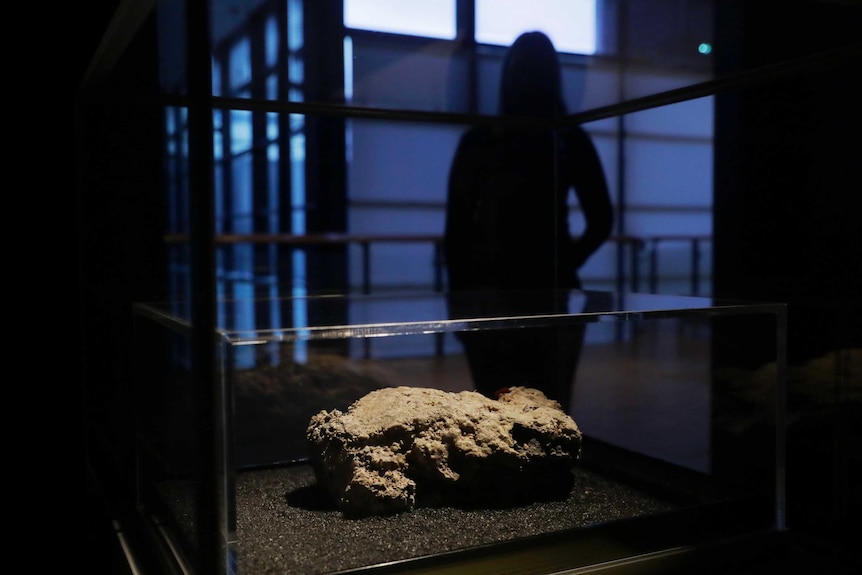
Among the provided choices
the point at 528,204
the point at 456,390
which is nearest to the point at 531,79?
the point at 528,204

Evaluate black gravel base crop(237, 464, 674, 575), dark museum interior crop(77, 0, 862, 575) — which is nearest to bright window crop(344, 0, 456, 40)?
dark museum interior crop(77, 0, 862, 575)

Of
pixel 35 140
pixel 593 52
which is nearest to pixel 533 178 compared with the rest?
pixel 593 52

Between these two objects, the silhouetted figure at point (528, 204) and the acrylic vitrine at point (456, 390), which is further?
the silhouetted figure at point (528, 204)

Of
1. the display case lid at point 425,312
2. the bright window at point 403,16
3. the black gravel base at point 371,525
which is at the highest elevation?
the bright window at point 403,16

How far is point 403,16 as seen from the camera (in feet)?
5.16

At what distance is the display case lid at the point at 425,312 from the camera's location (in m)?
0.96

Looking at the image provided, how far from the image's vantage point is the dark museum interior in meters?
1.32

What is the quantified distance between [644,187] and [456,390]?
0.63 m

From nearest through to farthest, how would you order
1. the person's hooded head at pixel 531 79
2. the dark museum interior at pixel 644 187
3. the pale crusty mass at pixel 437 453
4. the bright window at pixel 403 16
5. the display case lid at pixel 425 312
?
the display case lid at pixel 425 312
the pale crusty mass at pixel 437 453
the dark museum interior at pixel 644 187
the bright window at pixel 403 16
the person's hooded head at pixel 531 79

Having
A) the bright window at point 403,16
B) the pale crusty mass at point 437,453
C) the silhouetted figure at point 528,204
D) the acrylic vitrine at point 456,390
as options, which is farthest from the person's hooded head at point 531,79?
the pale crusty mass at point 437,453

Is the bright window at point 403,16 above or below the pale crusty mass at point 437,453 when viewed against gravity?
above

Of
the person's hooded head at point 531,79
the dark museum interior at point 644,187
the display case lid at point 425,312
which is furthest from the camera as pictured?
the person's hooded head at point 531,79

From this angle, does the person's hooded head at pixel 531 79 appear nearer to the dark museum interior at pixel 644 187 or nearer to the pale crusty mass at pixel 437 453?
the dark museum interior at pixel 644 187

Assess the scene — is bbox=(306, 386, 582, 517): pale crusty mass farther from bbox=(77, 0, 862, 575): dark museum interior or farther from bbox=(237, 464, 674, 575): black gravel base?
bbox=(77, 0, 862, 575): dark museum interior
